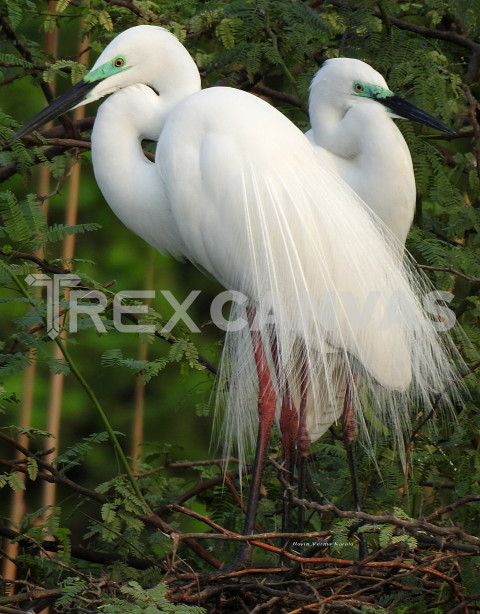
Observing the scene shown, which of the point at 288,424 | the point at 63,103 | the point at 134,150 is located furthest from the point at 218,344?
the point at 63,103

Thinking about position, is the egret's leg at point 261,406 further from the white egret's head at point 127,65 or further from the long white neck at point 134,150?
the white egret's head at point 127,65

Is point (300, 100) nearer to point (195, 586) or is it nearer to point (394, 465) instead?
point (394, 465)

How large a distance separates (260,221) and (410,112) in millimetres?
556

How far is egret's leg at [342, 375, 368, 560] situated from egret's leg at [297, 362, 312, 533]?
5.1 inches

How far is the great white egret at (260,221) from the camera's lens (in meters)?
2.60

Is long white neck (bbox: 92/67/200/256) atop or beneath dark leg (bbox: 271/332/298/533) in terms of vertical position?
atop

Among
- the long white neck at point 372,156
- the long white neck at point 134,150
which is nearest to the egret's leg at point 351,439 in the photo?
the long white neck at point 372,156

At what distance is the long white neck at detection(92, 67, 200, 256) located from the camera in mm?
2709

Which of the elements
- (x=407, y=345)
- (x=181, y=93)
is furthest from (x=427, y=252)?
(x=181, y=93)

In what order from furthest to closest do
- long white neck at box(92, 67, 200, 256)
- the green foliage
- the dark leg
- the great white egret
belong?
the dark leg, long white neck at box(92, 67, 200, 256), the great white egret, the green foliage

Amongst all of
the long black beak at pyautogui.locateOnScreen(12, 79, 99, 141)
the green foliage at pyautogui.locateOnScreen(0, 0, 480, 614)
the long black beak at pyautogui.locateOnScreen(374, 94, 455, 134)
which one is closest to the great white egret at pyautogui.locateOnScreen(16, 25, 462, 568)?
the long black beak at pyautogui.locateOnScreen(12, 79, 99, 141)

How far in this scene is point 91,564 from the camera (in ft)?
9.28

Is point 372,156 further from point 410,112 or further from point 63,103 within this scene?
point 63,103

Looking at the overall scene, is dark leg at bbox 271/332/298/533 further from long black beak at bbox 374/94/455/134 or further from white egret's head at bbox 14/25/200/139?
white egret's head at bbox 14/25/200/139
